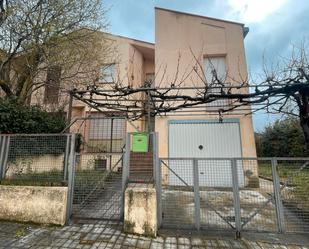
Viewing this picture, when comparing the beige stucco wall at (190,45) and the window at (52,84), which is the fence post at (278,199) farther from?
the window at (52,84)

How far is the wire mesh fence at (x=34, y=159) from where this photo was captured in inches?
202

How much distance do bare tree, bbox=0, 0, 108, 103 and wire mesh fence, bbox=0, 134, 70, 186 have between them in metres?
3.15

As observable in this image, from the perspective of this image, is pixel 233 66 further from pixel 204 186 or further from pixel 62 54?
pixel 62 54

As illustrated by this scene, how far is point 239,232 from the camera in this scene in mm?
4395

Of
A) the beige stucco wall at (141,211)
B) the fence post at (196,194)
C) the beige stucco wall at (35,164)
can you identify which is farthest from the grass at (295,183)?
the beige stucco wall at (35,164)

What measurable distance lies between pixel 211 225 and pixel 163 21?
9628 mm

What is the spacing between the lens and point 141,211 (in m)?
4.40

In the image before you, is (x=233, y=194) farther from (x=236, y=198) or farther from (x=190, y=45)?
(x=190, y=45)

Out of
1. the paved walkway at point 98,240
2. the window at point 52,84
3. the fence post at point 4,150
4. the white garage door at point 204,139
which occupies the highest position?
the window at point 52,84

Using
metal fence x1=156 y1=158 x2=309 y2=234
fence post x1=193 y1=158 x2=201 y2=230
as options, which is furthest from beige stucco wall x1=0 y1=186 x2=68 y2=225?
fence post x1=193 y1=158 x2=201 y2=230

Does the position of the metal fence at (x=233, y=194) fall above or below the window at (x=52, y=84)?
below

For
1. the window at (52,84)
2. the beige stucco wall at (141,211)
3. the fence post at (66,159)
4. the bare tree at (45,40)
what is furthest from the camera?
the window at (52,84)

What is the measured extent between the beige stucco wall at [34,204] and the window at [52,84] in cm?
536

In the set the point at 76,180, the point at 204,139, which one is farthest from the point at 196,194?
the point at 204,139
